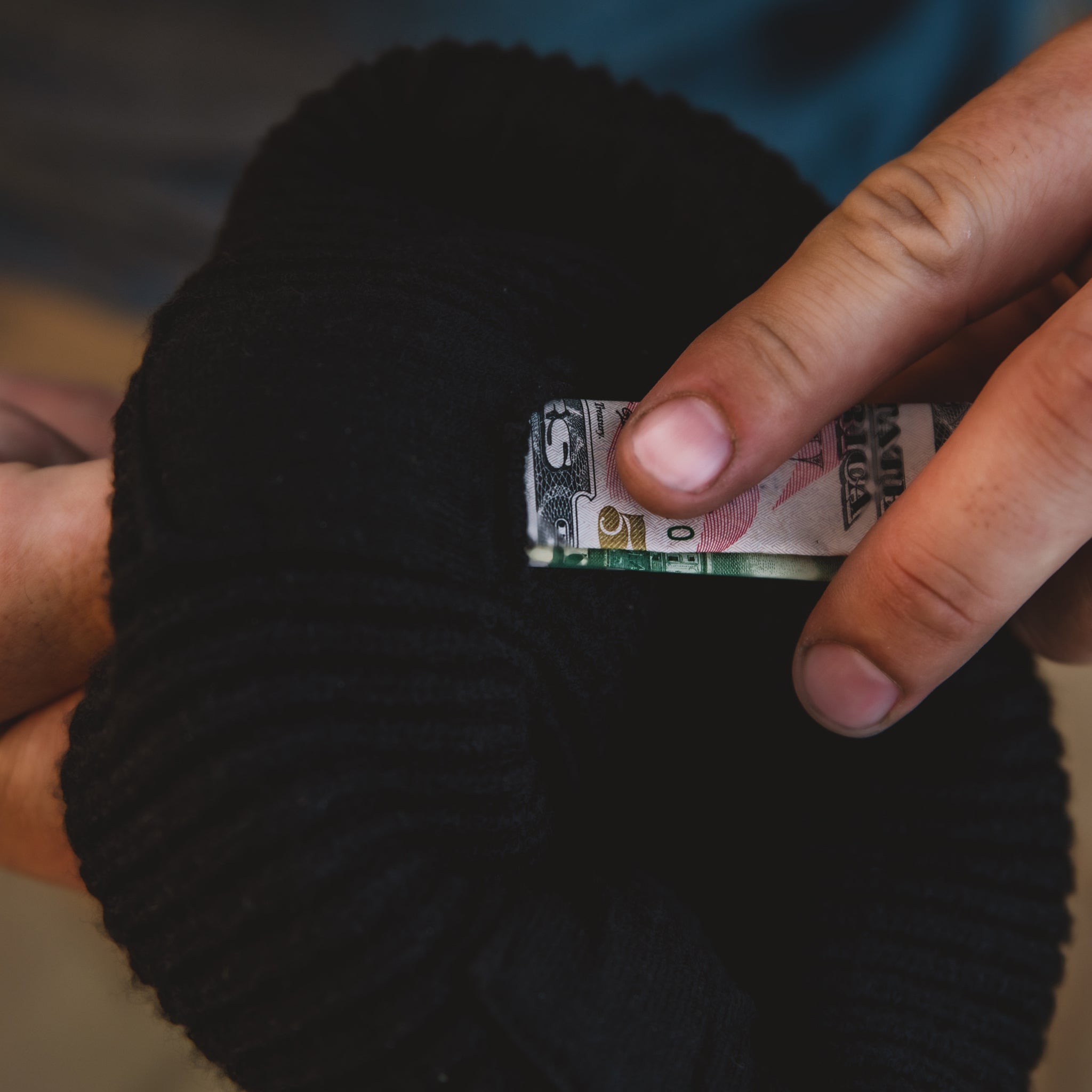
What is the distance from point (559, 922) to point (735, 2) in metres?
1.00

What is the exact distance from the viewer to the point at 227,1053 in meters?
0.50

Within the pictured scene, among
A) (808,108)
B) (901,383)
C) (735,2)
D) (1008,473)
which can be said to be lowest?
(1008,473)

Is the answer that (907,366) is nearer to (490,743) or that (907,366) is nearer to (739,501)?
(739,501)

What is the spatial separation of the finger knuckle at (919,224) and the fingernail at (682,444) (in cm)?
15

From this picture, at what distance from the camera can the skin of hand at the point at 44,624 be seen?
0.59 meters

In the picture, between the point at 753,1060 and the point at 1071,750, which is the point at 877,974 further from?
the point at 1071,750

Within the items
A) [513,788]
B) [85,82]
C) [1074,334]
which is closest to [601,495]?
[513,788]

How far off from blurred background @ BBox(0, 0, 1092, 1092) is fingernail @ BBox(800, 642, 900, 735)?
59 cm

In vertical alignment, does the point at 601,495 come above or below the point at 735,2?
below

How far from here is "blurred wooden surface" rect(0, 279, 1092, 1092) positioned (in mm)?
894

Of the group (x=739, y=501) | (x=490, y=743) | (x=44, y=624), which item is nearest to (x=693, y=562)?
(x=739, y=501)

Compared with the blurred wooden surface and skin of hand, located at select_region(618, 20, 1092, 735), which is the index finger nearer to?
skin of hand, located at select_region(618, 20, 1092, 735)

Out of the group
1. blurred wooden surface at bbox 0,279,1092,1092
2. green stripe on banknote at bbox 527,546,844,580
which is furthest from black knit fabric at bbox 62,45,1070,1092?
blurred wooden surface at bbox 0,279,1092,1092

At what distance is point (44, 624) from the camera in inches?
23.8
